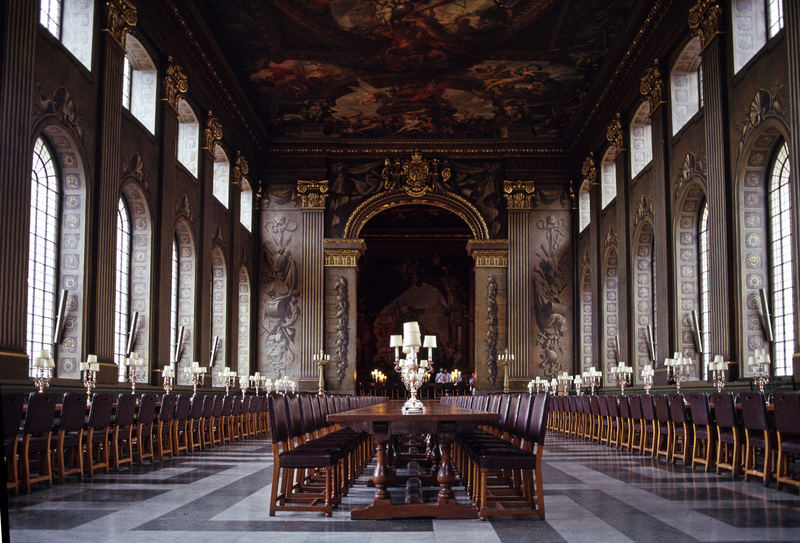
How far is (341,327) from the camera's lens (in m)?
28.0

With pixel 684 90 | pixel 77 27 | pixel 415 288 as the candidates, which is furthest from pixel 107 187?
pixel 415 288

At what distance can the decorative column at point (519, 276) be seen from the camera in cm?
2753

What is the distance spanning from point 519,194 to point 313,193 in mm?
7191

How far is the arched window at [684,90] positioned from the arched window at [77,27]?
11.9 metres

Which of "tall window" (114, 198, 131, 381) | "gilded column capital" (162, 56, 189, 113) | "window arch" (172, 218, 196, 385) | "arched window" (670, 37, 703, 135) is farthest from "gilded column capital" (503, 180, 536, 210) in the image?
"tall window" (114, 198, 131, 381)

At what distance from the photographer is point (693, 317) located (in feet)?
57.0

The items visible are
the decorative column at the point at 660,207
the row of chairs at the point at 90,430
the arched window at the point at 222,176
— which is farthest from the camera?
the arched window at the point at 222,176

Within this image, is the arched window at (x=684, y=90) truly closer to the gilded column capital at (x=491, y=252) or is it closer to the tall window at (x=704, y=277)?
the tall window at (x=704, y=277)

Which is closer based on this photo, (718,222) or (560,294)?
(718,222)

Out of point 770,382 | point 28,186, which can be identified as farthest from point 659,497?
point 28,186

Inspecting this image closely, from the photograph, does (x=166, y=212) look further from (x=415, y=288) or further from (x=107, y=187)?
(x=415, y=288)

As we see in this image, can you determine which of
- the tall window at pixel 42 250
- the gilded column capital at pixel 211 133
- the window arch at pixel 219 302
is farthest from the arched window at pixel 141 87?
the window arch at pixel 219 302

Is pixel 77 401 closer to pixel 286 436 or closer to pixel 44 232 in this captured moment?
pixel 286 436

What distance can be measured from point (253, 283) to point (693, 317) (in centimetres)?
1516
